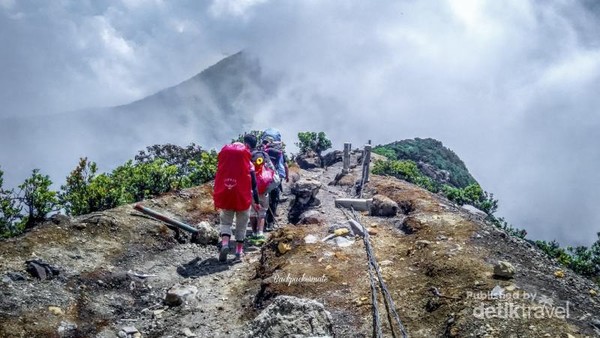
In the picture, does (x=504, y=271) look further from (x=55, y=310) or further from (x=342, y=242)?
(x=55, y=310)

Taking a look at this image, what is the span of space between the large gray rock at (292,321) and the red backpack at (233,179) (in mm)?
3039

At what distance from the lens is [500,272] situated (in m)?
6.61

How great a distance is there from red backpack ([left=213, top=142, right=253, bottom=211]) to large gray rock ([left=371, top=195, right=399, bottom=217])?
4310 mm

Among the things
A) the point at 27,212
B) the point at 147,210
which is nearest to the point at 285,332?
the point at 147,210

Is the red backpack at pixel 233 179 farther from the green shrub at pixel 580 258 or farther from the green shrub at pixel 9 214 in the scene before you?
the green shrub at pixel 580 258

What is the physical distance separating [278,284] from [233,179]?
2.36 meters

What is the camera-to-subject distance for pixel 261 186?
989 centimetres

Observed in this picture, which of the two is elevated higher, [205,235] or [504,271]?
[205,235]

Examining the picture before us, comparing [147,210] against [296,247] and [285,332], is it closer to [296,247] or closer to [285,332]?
[296,247]

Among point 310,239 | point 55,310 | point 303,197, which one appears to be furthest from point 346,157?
point 55,310

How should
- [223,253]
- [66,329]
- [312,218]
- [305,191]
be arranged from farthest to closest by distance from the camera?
[305,191] → [312,218] → [223,253] → [66,329]

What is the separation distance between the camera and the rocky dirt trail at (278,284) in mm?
5781

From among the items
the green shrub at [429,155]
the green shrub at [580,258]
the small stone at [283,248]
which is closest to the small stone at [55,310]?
the small stone at [283,248]

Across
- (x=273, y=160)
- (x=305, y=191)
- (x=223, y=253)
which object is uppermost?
(x=273, y=160)
